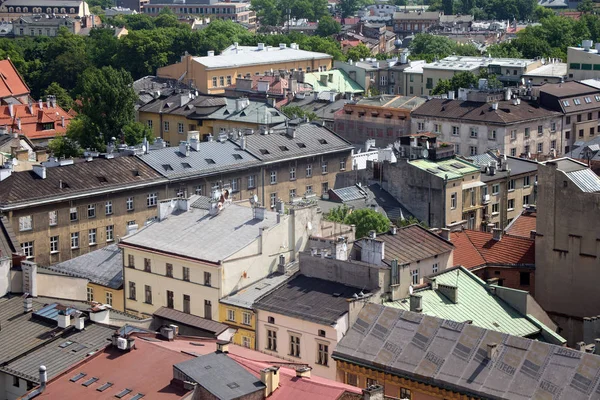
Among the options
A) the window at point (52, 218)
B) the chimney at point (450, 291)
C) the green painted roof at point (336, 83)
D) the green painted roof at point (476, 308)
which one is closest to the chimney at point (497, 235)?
the green painted roof at point (476, 308)

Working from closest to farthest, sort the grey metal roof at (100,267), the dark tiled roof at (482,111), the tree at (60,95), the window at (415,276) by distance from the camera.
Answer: the window at (415,276), the grey metal roof at (100,267), the dark tiled roof at (482,111), the tree at (60,95)

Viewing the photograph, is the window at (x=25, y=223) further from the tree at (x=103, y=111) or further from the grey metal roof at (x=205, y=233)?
the tree at (x=103, y=111)

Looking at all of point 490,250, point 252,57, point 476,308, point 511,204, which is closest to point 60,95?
point 252,57

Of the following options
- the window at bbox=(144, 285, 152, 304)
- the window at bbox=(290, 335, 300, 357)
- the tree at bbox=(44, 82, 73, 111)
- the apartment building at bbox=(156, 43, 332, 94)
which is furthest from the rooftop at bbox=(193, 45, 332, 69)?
the window at bbox=(290, 335, 300, 357)

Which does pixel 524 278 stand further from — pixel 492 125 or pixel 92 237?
pixel 492 125

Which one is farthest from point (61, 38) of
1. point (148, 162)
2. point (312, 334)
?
point (312, 334)

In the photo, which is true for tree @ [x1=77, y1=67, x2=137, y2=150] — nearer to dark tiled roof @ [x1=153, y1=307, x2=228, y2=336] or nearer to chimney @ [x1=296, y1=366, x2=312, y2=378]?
dark tiled roof @ [x1=153, y1=307, x2=228, y2=336]
